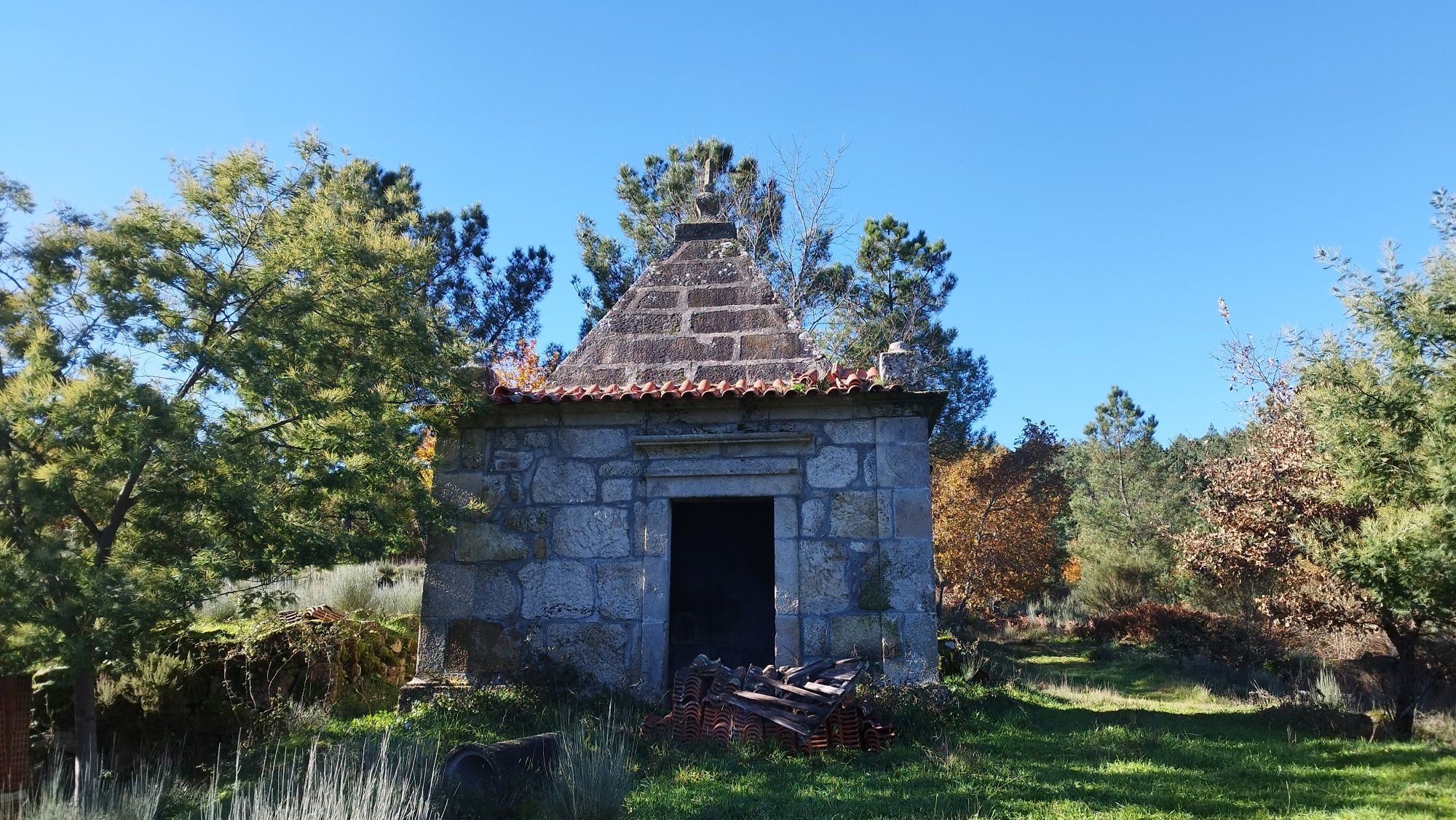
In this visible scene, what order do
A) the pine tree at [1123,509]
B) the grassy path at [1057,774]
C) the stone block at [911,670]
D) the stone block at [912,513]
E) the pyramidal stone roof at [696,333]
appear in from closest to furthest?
the grassy path at [1057,774]
the stone block at [911,670]
the stone block at [912,513]
the pyramidal stone roof at [696,333]
the pine tree at [1123,509]

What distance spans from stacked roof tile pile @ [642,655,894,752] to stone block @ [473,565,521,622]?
150 centimetres

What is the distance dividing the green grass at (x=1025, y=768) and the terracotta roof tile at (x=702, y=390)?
2214 millimetres

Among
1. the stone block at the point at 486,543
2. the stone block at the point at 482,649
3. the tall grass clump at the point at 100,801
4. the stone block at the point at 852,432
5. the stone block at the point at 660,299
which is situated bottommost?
Answer: the tall grass clump at the point at 100,801

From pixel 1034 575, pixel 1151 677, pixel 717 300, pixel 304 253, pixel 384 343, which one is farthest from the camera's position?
pixel 1034 575

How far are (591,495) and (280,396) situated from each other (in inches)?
96.9

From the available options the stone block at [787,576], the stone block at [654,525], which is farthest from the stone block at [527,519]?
the stone block at [787,576]

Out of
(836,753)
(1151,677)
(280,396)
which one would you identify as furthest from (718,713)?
(1151,677)

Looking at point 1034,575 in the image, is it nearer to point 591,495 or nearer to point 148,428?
point 591,495

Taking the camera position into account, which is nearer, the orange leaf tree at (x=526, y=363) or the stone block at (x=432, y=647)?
the stone block at (x=432, y=647)

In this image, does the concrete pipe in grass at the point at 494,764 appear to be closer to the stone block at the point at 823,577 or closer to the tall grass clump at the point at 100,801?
the tall grass clump at the point at 100,801

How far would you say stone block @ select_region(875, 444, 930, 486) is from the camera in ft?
22.6

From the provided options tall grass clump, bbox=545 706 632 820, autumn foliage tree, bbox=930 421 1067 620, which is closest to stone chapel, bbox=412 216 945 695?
tall grass clump, bbox=545 706 632 820

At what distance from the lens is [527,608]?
274 inches

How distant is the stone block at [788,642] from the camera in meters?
6.68
